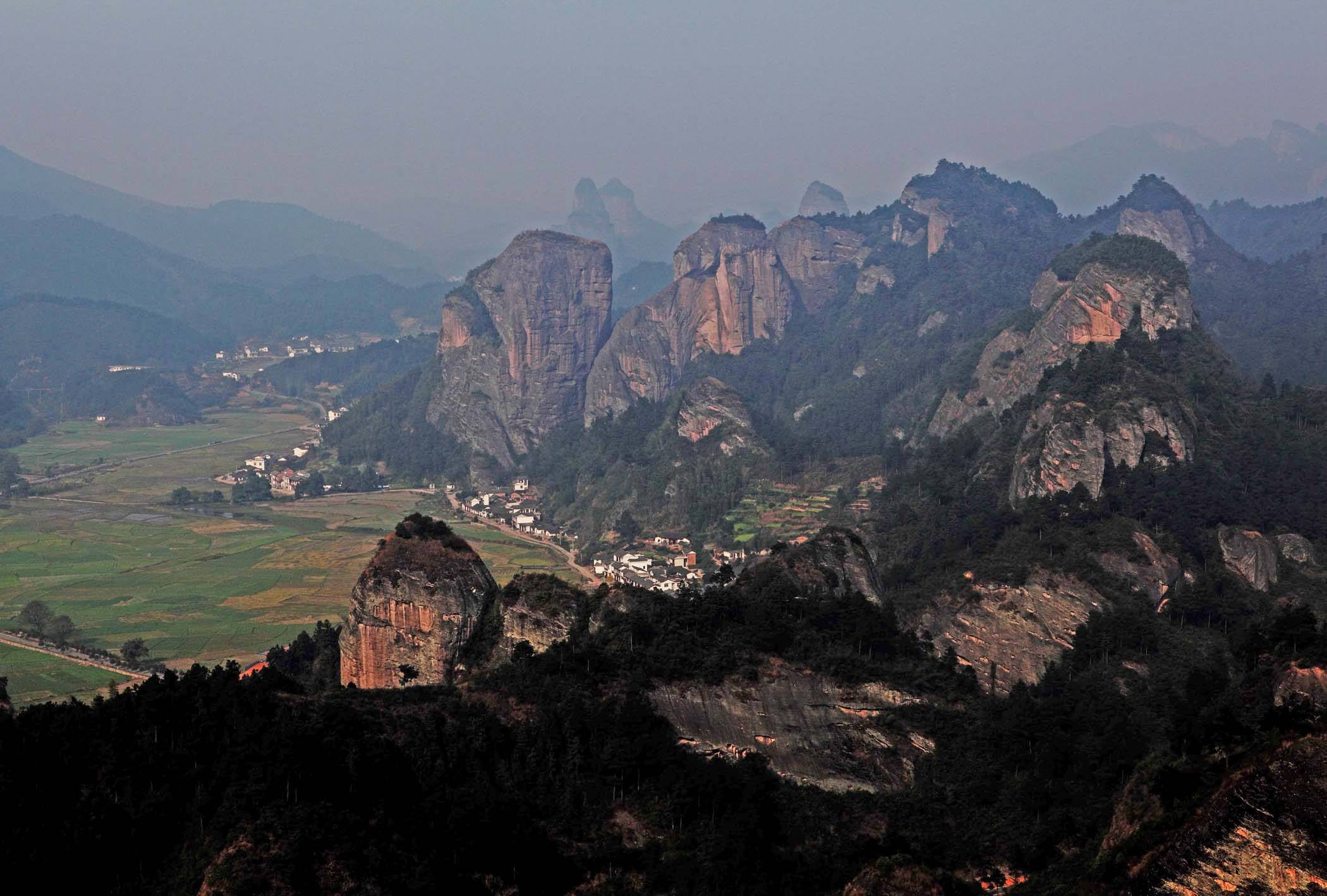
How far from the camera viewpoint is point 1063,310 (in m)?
105

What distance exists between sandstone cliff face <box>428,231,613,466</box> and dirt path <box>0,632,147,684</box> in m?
100

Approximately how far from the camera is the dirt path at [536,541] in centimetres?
10769

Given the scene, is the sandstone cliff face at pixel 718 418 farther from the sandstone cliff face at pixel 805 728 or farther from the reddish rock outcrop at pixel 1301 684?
the reddish rock outcrop at pixel 1301 684

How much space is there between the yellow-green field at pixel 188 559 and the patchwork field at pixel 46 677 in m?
0.22

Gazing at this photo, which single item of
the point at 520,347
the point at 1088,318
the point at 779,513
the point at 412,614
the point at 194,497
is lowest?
the point at 412,614

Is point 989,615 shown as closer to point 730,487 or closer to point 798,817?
point 798,817

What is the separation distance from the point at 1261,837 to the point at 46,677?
7044 centimetres

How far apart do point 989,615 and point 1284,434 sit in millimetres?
33289

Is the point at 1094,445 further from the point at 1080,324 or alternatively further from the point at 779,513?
the point at 779,513

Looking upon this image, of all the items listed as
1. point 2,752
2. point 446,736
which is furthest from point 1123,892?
point 2,752

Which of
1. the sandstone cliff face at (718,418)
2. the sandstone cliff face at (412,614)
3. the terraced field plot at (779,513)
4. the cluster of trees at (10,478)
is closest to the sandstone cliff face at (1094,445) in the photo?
the terraced field plot at (779,513)

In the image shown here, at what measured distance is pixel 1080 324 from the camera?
334 ft

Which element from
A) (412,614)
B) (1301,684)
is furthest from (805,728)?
(412,614)

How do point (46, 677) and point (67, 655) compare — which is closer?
point (46, 677)
